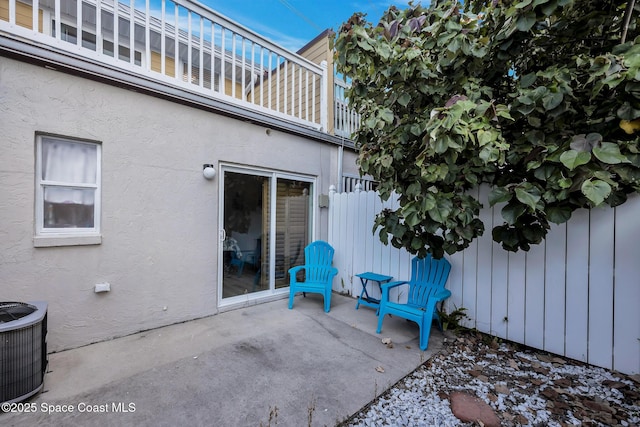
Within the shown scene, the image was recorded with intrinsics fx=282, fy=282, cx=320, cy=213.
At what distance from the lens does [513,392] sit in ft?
7.98

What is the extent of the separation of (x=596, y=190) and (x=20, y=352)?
4243 millimetres

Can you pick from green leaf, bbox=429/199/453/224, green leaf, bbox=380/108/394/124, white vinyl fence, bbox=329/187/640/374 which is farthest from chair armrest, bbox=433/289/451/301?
green leaf, bbox=380/108/394/124

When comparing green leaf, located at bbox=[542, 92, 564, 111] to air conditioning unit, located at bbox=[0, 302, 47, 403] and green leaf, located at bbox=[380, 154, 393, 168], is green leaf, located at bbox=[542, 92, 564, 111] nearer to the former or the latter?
green leaf, located at bbox=[380, 154, 393, 168]

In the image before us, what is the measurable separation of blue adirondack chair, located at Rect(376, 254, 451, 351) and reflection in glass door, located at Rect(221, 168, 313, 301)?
1.94 metres

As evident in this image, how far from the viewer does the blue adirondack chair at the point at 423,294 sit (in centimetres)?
318

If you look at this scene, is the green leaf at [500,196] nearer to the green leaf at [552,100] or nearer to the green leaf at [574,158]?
the green leaf at [574,158]

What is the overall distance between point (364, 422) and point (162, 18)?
16.2ft

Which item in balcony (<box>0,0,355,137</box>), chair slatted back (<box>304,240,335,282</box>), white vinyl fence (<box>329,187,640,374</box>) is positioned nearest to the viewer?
white vinyl fence (<box>329,187,640,374</box>)

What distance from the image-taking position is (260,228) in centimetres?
464

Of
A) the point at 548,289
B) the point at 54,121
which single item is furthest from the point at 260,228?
the point at 548,289

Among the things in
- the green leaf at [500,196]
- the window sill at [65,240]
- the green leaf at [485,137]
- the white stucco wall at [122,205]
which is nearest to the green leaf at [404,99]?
the green leaf at [485,137]

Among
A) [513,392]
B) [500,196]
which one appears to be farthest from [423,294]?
[500,196]

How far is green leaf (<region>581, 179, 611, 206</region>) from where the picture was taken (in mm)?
1789

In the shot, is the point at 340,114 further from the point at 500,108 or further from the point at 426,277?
the point at 500,108
